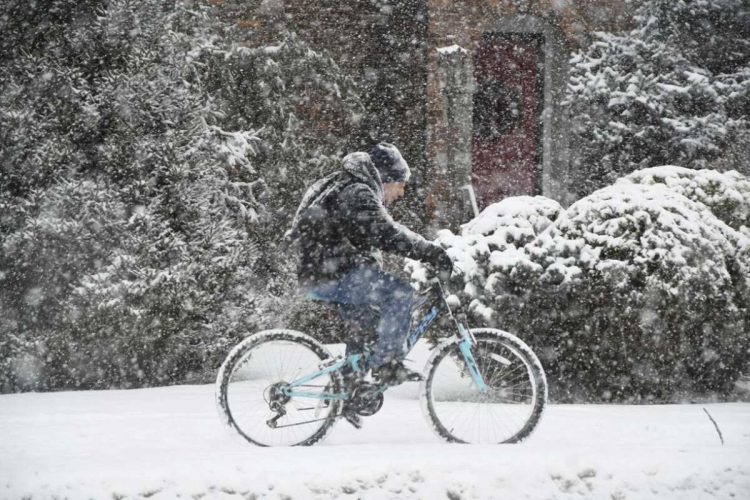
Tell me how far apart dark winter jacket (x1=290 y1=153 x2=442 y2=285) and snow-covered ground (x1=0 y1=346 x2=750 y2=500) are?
0.95 m

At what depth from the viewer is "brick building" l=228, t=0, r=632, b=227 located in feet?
36.0

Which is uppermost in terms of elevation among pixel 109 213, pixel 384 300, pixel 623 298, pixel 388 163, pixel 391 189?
pixel 388 163

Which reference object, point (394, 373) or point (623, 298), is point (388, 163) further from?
point (623, 298)

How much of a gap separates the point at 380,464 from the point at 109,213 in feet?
12.7

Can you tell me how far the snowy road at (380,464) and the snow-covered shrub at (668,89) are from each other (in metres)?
5.75

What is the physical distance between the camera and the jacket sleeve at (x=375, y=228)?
4.26 meters

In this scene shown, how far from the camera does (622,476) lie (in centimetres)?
370

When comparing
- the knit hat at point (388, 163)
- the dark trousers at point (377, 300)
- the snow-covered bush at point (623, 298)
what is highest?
the knit hat at point (388, 163)

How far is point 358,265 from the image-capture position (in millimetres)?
4363

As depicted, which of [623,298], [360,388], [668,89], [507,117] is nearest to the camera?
[360,388]

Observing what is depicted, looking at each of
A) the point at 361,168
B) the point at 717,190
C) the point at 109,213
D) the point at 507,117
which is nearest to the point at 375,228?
the point at 361,168

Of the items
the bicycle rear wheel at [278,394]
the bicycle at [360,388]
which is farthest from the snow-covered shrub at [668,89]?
the bicycle rear wheel at [278,394]

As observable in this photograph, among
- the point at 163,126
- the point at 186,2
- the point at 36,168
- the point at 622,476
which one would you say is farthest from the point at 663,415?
the point at 186,2

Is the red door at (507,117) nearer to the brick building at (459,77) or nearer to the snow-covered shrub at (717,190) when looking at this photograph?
the brick building at (459,77)
